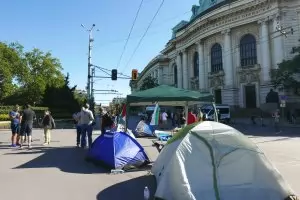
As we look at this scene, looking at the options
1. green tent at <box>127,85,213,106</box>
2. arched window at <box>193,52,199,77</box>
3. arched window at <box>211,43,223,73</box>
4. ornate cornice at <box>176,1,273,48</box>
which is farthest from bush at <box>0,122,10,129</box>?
arched window at <box>193,52,199,77</box>

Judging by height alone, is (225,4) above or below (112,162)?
above

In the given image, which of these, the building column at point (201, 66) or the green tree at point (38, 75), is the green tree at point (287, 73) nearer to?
the building column at point (201, 66)

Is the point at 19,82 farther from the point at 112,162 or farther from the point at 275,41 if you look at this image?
the point at 112,162

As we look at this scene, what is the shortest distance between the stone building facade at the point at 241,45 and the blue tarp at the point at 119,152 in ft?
121

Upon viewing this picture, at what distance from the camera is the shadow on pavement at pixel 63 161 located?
10.6 m

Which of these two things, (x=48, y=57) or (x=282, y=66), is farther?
(x=48, y=57)

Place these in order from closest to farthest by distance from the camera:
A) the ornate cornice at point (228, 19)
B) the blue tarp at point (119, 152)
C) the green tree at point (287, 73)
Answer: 1. the blue tarp at point (119, 152)
2. the green tree at point (287, 73)
3. the ornate cornice at point (228, 19)

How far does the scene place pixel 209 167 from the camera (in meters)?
6.86

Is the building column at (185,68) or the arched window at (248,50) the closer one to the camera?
the arched window at (248,50)

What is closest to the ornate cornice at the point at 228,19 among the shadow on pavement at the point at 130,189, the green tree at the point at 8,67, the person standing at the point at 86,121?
the green tree at the point at 8,67

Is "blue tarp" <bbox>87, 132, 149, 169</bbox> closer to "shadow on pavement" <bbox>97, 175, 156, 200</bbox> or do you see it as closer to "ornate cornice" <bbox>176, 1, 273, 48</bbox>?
"shadow on pavement" <bbox>97, 175, 156, 200</bbox>

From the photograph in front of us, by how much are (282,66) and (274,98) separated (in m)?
9.82

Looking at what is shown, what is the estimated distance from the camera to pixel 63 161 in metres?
12.1

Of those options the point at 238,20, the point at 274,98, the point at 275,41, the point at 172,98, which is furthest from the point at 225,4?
the point at 172,98
